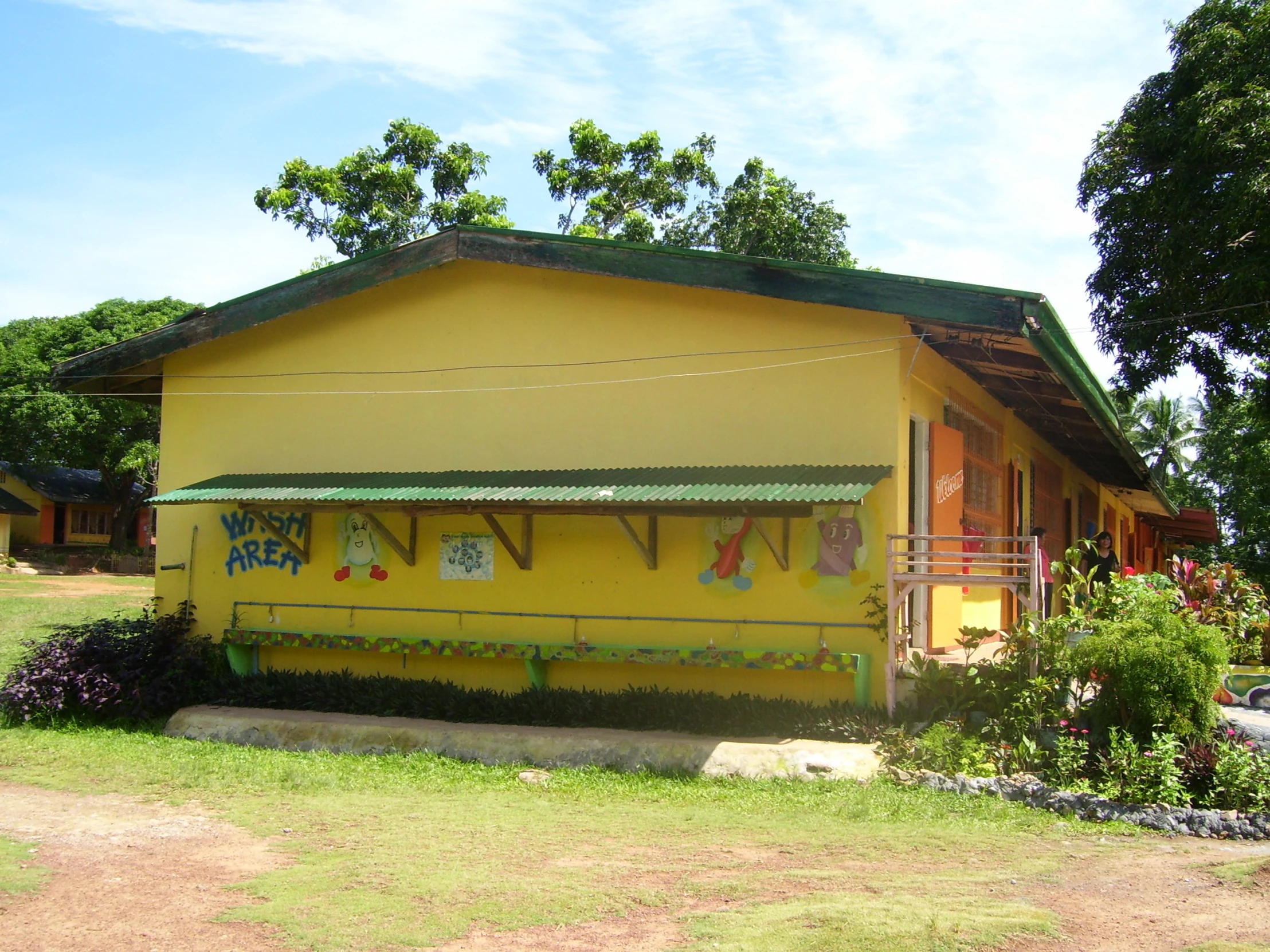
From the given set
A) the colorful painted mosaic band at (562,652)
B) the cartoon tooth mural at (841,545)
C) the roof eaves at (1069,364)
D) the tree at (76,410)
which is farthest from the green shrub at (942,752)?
the tree at (76,410)

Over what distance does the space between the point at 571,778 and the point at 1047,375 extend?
612cm

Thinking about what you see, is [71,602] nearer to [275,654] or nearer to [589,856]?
[275,654]

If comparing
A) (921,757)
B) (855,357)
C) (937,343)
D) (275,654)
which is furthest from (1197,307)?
(275,654)

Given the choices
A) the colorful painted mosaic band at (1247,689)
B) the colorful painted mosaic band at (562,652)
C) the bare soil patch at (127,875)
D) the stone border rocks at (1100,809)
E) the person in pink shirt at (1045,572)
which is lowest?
the bare soil patch at (127,875)

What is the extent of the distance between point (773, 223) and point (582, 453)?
61.5ft

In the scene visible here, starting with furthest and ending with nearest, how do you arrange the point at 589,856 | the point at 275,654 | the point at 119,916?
the point at 275,654 < the point at 589,856 < the point at 119,916

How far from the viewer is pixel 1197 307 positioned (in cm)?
1576

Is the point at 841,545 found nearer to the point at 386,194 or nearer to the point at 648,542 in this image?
the point at 648,542

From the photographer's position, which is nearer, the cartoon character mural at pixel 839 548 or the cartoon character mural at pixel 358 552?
the cartoon character mural at pixel 839 548

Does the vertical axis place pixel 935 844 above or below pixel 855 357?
below

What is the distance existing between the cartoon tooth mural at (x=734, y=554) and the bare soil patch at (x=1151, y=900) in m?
3.81

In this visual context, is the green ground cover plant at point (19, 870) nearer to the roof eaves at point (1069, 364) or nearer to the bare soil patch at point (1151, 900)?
the bare soil patch at point (1151, 900)

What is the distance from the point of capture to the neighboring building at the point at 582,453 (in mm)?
9195

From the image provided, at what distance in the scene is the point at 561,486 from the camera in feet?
31.6
